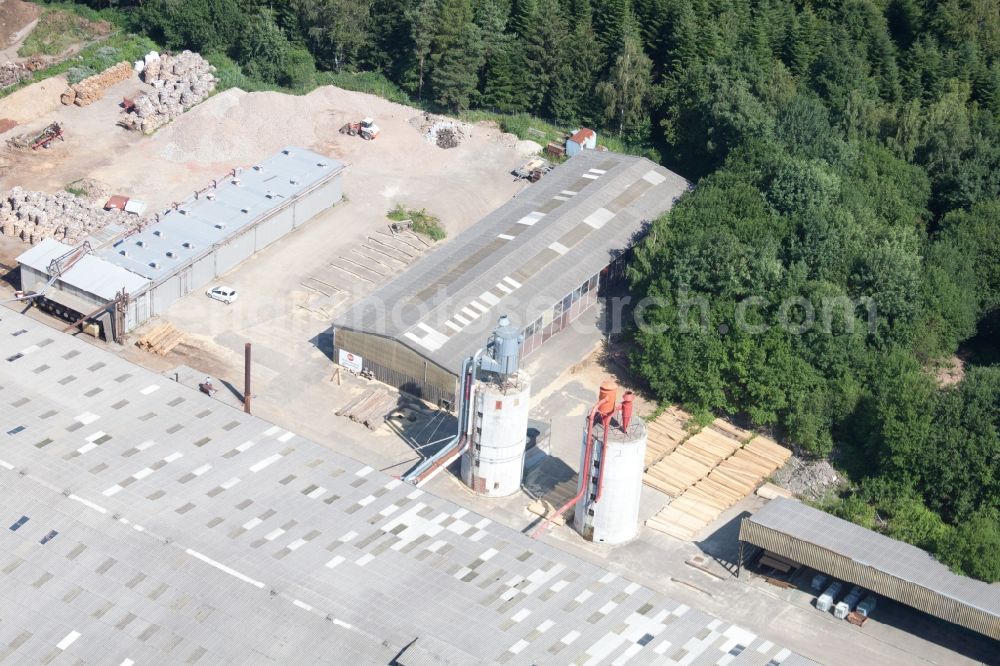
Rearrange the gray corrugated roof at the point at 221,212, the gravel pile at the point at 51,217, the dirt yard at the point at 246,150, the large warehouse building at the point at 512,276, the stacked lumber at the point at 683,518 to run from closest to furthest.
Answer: the stacked lumber at the point at 683,518 → the large warehouse building at the point at 512,276 → the gray corrugated roof at the point at 221,212 → the gravel pile at the point at 51,217 → the dirt yard at the point at 246,150

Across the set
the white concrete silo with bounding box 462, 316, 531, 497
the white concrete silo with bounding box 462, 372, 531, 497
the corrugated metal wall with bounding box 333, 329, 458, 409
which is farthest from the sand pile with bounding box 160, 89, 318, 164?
the white concrete silo with bounding box 462, 372, 531, 497

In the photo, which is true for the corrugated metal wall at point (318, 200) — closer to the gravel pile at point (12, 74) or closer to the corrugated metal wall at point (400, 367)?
the corrugated metal wall at point (400, 367)

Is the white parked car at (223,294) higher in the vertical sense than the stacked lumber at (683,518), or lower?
higher

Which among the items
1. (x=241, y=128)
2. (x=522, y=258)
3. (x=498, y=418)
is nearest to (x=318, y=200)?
(x=241, y=128)

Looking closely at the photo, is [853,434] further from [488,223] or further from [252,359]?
[252,359]

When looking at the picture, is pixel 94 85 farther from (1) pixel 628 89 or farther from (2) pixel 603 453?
(2) pixel 603 453

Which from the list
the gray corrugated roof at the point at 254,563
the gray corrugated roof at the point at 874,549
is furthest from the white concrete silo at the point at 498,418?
the gray corrugated roof at the point at 874,549

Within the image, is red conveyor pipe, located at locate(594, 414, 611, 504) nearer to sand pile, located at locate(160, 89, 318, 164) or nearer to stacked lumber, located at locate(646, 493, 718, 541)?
stacked lumber, located at locate(646, 493, 718, 541)
